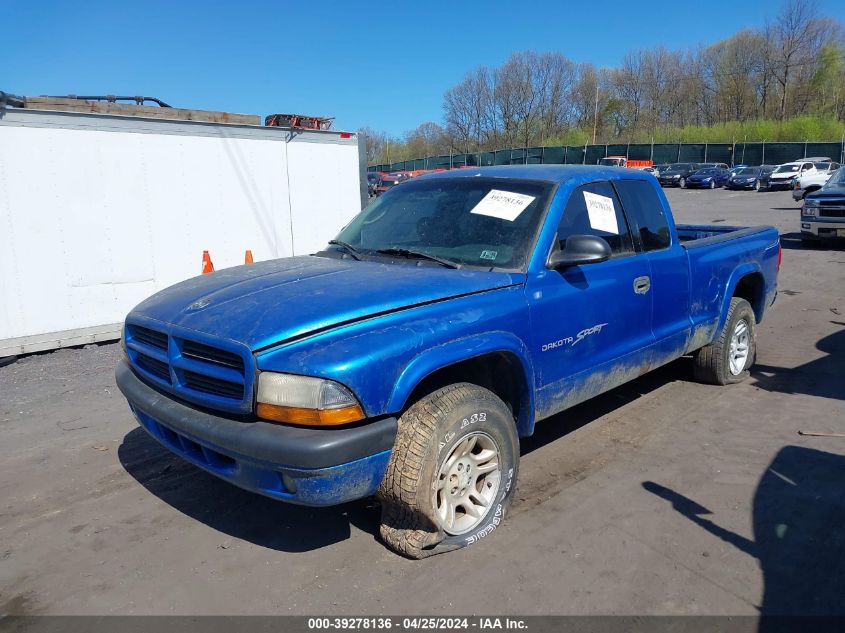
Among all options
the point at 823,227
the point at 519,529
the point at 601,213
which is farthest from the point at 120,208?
the point at 823,227

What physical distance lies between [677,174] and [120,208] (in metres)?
42.6

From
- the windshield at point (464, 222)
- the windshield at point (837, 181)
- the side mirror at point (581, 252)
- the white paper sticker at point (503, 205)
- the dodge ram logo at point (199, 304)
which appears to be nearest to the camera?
the dodge ram logo at point (199, 304)

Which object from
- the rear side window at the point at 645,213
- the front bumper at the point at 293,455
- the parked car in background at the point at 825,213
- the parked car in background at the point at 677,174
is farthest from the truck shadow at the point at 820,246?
the parked car in background at the point at 677,174

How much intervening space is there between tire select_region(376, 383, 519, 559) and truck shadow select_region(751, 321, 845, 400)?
3.51m

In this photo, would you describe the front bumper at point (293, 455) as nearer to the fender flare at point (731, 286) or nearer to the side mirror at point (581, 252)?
the side mirror at point (581, 252)

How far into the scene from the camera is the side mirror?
11.4 ft

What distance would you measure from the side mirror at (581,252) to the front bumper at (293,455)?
1.42m

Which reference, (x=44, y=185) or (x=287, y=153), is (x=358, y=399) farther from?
(x=287, y=153)

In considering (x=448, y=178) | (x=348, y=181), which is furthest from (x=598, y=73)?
(x=448, y=178)

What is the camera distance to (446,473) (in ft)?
10.1

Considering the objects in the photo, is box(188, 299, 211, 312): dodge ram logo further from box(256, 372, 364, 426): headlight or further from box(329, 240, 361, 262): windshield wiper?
box(329, 240, 361, 262): windshield wiper

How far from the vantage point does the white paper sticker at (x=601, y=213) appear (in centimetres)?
406

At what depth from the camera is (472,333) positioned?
3094 millimetres

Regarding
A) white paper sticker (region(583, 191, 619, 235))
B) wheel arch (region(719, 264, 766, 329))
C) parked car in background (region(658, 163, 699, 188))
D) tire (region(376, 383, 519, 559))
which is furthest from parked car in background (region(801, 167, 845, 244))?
parked car in background (region(658, 163, 699, 188))
